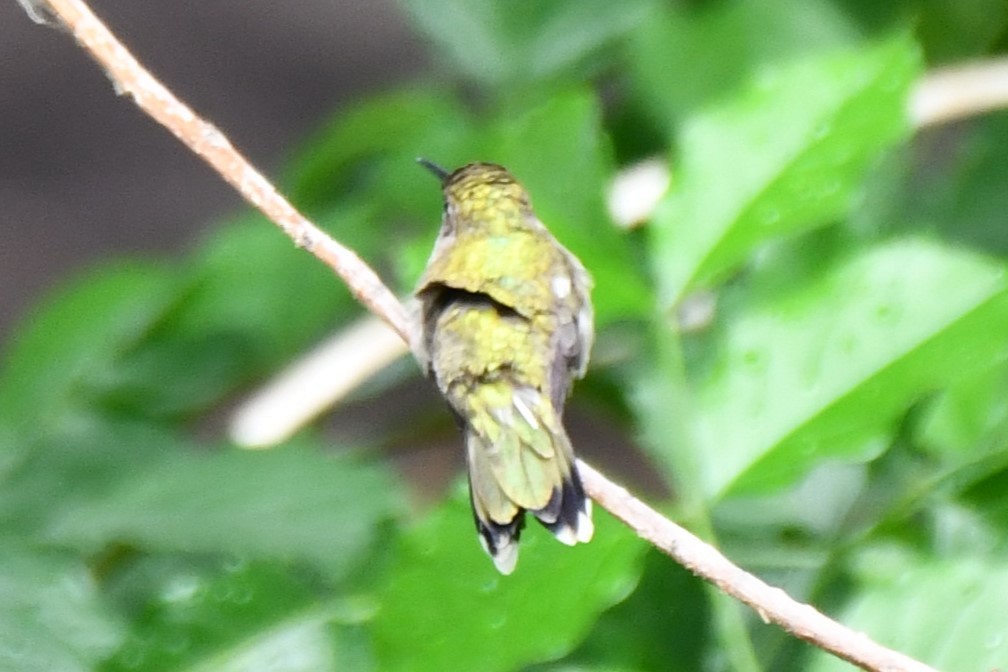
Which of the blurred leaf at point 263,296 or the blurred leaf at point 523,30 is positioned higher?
the blurred leaf at point 523,30

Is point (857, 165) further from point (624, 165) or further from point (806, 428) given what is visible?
point (624, 165)

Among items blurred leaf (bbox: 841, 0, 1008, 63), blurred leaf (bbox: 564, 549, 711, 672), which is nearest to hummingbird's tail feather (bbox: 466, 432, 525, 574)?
blurred leaf (bbox: 564, 549, 711, 672)

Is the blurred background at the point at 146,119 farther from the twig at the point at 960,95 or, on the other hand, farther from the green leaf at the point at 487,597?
the green leaf at the point at 487,597

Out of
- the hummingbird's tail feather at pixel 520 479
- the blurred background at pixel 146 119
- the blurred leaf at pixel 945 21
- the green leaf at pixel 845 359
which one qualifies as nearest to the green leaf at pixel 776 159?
the green leaf at pixel 845 359

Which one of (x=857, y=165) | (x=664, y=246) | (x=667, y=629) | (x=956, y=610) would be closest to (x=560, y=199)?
(x=664, y=246)

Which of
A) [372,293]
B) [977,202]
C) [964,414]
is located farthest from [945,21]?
[372,293]

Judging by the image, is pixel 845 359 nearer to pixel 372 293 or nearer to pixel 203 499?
pixel 372 293

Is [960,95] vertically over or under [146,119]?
under

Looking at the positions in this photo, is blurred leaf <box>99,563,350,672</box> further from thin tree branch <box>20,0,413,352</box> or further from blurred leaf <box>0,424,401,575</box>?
thin tree branch <box>20,0,413,352</box>
